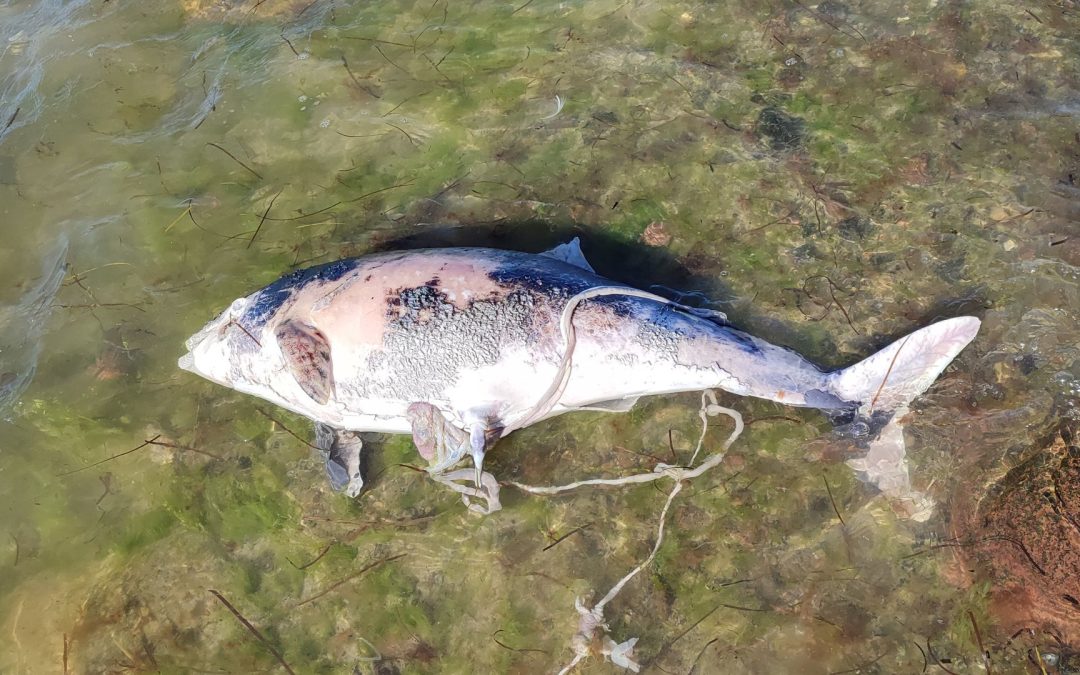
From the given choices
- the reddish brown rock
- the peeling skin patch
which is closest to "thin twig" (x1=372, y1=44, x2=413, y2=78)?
the peeling skin patch

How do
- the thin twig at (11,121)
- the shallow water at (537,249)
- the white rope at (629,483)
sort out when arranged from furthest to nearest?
the thin twig at (11,121) → the shallow water at (537,249) → the white rope at (629,483)

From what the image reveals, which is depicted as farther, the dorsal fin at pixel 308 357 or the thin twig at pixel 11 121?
the thin twig at pixel 11 121

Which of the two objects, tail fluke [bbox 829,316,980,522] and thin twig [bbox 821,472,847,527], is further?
thin twig [bbox 821,472,847,527]

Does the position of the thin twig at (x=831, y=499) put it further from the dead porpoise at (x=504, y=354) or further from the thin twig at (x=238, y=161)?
the thin twig at (x=238, y=161)

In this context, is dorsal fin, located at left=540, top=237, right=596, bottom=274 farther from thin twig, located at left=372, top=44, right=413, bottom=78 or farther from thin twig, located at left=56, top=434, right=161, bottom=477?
thin twig, located at left=56, top=434, right=161, bottom=477

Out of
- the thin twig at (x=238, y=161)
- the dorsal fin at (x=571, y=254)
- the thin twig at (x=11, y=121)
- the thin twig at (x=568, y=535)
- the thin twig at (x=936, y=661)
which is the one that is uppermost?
the thin twig at (x=11, y=121)

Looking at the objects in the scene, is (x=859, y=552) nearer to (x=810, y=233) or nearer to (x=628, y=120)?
(x=810, y=233)

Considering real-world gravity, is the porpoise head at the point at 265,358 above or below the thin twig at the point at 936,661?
above

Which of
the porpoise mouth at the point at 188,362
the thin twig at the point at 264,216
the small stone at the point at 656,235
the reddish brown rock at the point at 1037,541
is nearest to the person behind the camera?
the reddish brown rock at the point at 1037,541

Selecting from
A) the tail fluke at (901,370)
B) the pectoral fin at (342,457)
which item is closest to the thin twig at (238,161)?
the pectoral fin at (342,457)
